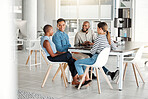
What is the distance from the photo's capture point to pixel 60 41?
557 centimetres

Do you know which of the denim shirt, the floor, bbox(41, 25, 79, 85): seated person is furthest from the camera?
the denim shirt

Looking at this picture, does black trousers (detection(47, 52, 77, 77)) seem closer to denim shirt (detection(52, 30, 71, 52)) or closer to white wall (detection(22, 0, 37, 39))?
denim shirt (detection(52, 30, 71, 52))

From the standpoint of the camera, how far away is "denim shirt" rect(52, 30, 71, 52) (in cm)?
553

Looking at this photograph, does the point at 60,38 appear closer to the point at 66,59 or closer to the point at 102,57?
the point at 66,59

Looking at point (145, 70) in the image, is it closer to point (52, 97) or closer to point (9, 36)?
point (52, 97)

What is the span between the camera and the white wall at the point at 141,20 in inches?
452

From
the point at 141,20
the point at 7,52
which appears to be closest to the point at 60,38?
the point at 7,52

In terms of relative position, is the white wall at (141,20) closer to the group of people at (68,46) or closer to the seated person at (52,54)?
the group of people at (68,46)

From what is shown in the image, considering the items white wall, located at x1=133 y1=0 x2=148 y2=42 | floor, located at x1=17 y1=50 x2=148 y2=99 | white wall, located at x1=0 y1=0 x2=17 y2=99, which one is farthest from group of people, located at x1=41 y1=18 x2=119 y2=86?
white wall, located at x1=133 y1=0 x2=148 y2=42

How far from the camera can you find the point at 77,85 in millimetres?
5367

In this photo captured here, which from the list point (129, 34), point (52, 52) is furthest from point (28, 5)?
point (52, 52)

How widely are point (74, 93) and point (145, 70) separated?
3.54m

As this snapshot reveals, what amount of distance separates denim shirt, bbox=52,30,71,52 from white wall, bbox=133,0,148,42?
663 centimetres

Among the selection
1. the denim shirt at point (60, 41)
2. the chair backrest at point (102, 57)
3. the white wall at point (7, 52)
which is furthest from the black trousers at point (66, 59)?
the white wall at point (7, 52)
